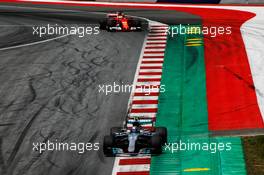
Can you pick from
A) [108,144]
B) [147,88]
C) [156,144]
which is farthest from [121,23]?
[156,144]

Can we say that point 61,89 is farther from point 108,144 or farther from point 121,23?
point 121,23

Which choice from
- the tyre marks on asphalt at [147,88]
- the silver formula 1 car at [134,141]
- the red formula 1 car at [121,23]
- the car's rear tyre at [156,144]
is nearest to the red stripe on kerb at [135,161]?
the tyre marks on asphalt at [147,88]

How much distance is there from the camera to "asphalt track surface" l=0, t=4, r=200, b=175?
18234 mm

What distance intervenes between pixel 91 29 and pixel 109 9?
16.5 ft

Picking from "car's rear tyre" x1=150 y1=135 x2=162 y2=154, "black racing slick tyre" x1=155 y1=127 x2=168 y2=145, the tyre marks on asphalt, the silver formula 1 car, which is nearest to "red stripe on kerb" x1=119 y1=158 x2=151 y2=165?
the tyre marks on asphalt

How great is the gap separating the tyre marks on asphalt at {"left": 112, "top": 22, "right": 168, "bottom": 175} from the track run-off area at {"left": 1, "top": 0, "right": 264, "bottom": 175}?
1.0 inches

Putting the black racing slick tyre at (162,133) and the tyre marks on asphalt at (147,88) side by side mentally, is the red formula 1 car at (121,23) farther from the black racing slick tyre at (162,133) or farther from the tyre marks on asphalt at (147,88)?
the black racing slick tyre at (162,133)

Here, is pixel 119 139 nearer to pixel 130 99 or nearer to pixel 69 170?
pixel 69 170

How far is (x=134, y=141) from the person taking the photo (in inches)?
716

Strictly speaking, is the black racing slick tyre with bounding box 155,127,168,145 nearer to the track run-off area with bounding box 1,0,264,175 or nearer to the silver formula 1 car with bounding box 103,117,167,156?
the silver formula 1 car with bounding box 103,117,167,156

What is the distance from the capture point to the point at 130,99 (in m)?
22.9

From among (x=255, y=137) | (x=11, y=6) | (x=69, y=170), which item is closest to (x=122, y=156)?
(x=69, y=170)

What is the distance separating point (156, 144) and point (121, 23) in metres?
14.6

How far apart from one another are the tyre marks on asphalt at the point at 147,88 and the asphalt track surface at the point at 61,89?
1.19 feet
